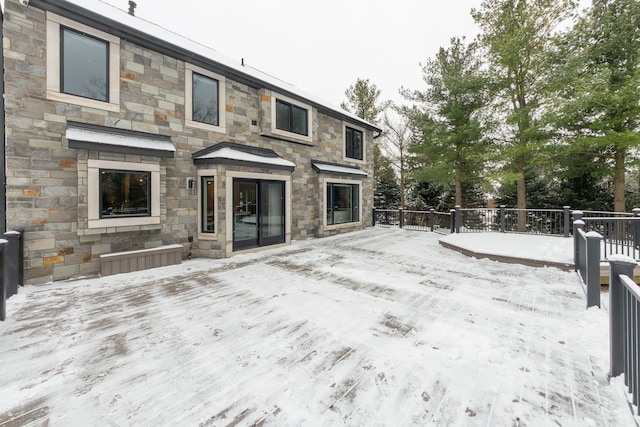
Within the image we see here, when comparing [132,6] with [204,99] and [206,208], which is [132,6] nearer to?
[204,99]

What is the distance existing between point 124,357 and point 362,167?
1202 centimetres

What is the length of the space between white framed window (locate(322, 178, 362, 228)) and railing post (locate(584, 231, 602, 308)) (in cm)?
762

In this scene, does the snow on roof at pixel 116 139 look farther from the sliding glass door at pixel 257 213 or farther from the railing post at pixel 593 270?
the railing post at pixel 593 270

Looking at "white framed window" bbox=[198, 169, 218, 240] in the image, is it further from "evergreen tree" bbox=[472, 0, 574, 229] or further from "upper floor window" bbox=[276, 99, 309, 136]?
"evergreen tree" bbox=[472, 0, 574, 229]

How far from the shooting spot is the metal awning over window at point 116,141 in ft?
16.4

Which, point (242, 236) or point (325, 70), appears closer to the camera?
point (242, 236)

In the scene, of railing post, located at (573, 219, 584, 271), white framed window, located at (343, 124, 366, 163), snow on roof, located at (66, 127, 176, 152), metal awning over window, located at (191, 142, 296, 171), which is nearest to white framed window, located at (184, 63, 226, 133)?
metal awning over window, located at (191, 142, 296, 171)

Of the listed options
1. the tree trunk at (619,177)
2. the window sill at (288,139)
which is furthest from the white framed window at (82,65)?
the tree trunk at (619,177)

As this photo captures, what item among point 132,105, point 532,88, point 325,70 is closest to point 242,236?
point 132,105

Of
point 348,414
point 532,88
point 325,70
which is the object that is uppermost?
point 325,70

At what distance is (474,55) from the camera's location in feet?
46.9

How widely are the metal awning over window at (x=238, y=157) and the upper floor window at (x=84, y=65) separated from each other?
228 cm

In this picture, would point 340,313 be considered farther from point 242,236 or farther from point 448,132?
point 448,132

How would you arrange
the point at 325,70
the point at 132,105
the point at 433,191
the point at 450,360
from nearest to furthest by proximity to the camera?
the point at 450,360 → the point at 132,105 → the point at 433,191 → the point at 325,70
